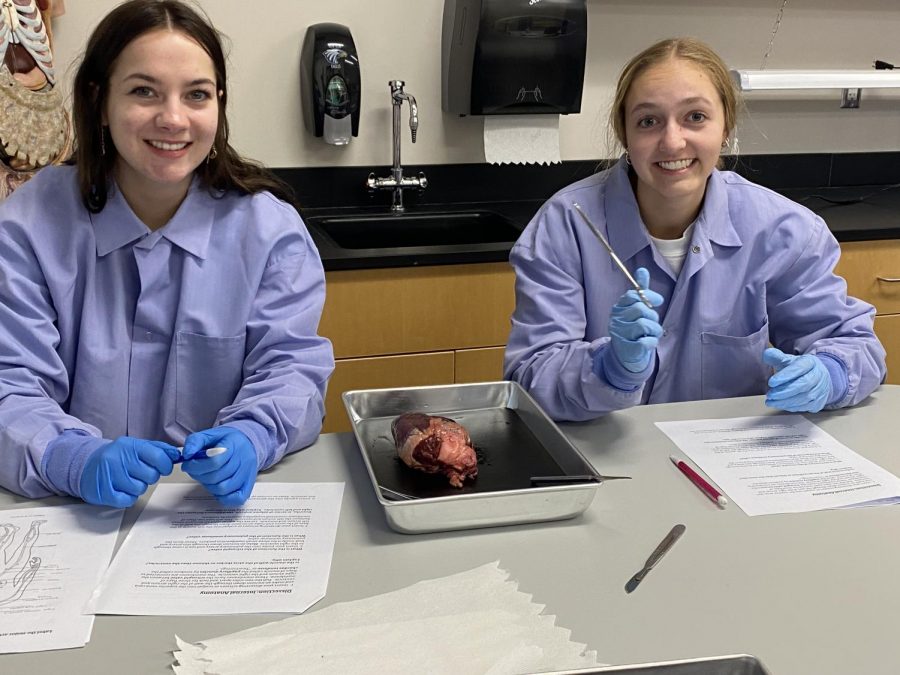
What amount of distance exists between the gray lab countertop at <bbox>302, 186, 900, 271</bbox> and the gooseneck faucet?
67mm

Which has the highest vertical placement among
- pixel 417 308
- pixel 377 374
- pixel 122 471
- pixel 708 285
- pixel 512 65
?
pixel 512 65

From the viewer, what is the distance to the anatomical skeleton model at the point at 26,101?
188cm

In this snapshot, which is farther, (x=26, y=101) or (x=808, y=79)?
(x=808, y=79)

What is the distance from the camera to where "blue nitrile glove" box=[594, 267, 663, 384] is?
1.29 m

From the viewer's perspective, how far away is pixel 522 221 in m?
2.57

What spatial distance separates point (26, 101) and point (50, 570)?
131 cm

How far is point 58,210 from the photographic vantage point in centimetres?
145

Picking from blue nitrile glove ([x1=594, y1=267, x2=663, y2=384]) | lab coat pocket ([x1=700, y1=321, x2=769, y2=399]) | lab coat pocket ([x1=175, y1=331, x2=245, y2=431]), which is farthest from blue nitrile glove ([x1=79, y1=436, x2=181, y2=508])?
lab coat pocket ([x1=700, y1=321, x2=769, y2=399])

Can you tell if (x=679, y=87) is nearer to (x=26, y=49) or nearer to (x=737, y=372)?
(x=737, y=372)

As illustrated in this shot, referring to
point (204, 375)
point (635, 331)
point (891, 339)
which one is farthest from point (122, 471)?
point (891, 339)

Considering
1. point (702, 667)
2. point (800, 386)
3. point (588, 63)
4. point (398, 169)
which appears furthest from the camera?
point (588, 63)

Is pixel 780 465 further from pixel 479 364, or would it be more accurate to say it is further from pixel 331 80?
pixel 331 80

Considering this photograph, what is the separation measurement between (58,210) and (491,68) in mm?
1406

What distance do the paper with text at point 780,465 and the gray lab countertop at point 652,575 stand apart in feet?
0.10
